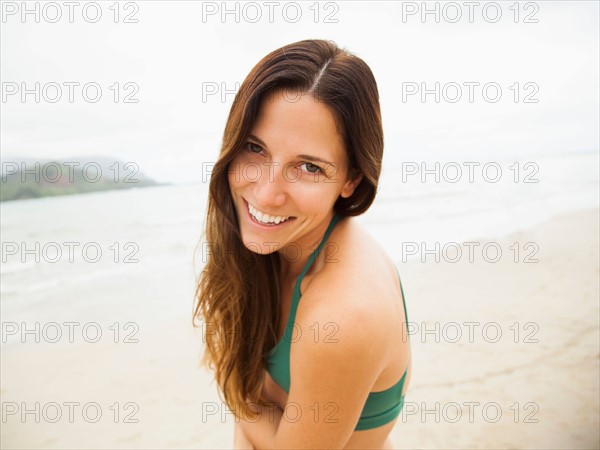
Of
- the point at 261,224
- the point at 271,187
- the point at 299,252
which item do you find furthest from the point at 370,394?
the point at 271,187

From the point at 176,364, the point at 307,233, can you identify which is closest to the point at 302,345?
the point at 307,233

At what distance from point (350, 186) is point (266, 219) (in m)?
0.35

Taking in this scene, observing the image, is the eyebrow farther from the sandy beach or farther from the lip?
the sandy beach

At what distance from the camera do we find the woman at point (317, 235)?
4.74ft

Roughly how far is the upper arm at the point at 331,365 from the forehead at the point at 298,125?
1.60 feet

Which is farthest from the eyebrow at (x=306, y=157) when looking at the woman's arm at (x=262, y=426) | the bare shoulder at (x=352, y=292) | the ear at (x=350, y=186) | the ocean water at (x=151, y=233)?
the woman's arm at (x=262, y=426)

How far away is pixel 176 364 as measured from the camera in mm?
4953

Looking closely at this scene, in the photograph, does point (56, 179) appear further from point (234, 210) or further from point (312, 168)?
point (312, 168)

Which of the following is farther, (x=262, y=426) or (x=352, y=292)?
(x=262, y=426)

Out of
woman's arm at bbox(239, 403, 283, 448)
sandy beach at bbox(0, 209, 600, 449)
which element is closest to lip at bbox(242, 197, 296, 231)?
woman's arm at bbox(239, 403, 283, 448)

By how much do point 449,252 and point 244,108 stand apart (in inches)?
343

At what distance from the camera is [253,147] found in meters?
1.60

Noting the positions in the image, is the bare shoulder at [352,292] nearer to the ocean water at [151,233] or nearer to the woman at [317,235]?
the woman at [317,235]

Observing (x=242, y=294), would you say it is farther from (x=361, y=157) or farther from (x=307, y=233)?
(x=361, y=157)
